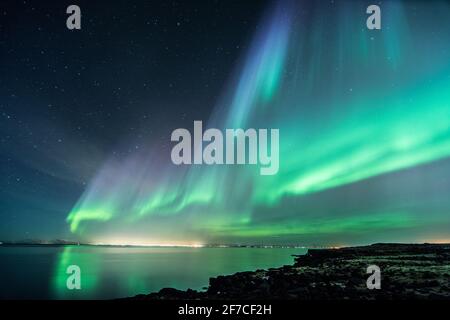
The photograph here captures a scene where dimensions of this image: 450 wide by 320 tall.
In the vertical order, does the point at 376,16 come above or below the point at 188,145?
above

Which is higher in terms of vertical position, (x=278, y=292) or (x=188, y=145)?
(x=188, y=145)

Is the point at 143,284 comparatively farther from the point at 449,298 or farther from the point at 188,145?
the point at 449,298

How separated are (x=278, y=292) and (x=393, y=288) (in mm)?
2097

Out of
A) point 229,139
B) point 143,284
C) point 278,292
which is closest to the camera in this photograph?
point 229,139

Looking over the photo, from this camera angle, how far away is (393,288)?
22.7 feet
